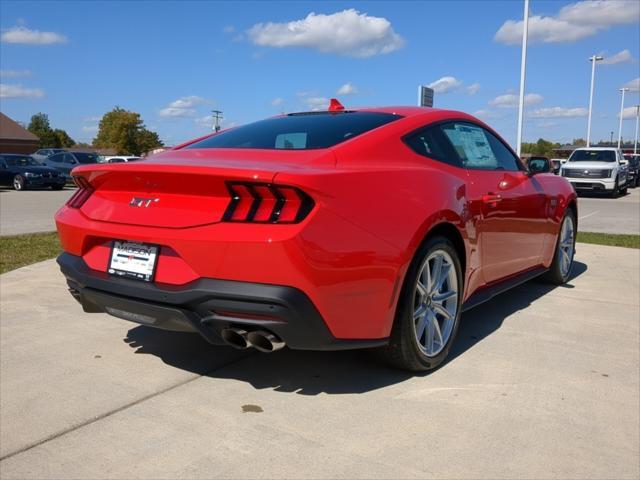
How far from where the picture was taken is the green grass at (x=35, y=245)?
21.2ft

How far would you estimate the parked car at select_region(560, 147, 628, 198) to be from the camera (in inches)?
869

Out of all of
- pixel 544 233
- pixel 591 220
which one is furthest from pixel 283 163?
pixel 591 220

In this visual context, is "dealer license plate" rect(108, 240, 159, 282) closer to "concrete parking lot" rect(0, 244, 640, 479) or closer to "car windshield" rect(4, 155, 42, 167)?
"concrete parking lot" rect(0, 244, 640, 479)

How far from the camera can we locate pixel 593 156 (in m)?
24.0

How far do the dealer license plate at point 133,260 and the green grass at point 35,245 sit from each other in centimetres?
369

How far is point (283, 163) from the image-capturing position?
279 centimetres

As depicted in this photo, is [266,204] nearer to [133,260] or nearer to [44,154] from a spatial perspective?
[133,260]

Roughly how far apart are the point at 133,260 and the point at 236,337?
0.64m

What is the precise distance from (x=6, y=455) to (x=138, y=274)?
0.92 meters

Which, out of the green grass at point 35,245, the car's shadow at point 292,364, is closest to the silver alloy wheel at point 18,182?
the green grass at point 35,245

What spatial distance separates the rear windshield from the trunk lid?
0.79 ft

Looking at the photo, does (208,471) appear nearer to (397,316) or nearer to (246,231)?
(246,231)

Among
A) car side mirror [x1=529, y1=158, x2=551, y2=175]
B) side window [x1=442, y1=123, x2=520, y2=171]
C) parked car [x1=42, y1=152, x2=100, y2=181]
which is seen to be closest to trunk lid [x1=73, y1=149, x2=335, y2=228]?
side window [x1=442, y1=123, x2=520, y2=171]

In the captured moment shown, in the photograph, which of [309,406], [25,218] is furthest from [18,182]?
[309,406]
